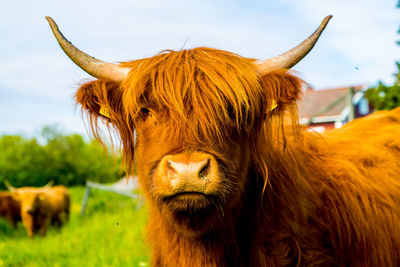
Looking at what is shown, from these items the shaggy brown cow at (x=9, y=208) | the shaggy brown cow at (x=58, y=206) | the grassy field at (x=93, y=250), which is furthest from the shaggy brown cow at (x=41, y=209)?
the grassy field at (x=93, y=250)

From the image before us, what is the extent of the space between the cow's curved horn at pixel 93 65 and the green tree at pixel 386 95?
6111 millimetres

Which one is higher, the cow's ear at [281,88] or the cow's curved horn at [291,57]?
the cow's curved horn at [291,57]

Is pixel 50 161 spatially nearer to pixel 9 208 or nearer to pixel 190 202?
pixel 9 208

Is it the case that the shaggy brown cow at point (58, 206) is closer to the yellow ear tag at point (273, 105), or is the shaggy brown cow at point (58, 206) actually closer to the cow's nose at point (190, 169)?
the yellow ear tag at point (273, 105)

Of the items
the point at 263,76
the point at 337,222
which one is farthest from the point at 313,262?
the point at 263,76

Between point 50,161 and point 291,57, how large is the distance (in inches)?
879

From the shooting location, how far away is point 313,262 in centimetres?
236

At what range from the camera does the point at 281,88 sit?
2.36 metres

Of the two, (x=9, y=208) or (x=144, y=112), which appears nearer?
(x=144, y=112)

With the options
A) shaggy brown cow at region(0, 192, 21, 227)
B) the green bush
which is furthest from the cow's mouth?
the green bush

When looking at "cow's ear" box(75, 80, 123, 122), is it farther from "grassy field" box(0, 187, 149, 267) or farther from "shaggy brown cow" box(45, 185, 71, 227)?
"shaggy brown cow" box(45, 185, 71, 227)

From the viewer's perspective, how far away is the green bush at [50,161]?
21375 mm

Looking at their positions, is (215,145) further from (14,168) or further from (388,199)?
(14,168)

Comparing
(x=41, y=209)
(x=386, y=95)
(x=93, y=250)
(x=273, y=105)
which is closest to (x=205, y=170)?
(x=273, y=105)
